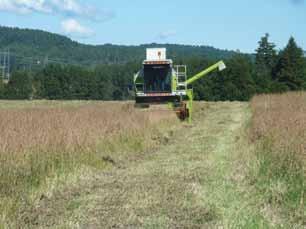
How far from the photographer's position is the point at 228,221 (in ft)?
20.9

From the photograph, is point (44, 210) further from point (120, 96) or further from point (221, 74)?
point (120, 96)

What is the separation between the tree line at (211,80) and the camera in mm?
66000

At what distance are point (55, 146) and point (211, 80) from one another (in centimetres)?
6687

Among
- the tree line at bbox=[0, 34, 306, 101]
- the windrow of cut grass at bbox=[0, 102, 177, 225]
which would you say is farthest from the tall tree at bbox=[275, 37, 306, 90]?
the windrow of cut grass at bbox=[0, 102, 177, 225]

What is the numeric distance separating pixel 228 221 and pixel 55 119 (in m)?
7.79

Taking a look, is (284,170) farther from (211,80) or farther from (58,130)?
(211,80)

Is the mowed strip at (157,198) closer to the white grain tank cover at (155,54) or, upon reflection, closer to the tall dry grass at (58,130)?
the tall dry grass at (58,130)

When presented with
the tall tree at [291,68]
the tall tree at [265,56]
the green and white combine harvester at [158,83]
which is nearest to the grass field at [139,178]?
the green and white combine harvester at [158,83]

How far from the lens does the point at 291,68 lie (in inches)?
2571

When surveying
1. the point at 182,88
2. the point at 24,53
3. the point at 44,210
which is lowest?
the point at 44,210

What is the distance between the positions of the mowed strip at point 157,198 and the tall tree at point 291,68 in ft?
179

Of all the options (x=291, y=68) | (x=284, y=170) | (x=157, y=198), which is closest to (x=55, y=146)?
(x=157, y=198)

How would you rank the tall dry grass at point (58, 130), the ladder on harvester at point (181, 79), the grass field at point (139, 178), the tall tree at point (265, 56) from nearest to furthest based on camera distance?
the grass field at point (139, 178) < the tall dry grass at point (58, 130) < the ladder on harvester at point (181, 79) < the tall tree at point (265, 56)

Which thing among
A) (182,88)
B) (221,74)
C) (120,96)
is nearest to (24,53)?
(120,96)
